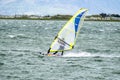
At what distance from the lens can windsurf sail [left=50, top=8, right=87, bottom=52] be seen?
46188mm

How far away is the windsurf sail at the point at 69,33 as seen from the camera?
152 feet

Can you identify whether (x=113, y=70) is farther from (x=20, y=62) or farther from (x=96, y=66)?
(x=20, y=62)

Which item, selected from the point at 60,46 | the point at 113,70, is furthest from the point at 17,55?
the point at 113,70

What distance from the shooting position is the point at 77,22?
46.6 meters

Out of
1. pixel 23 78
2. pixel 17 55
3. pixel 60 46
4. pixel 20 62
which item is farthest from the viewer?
pixel 17 55

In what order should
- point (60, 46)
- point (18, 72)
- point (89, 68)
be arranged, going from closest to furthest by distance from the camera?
point (18, 72) → point (89, 68) → point (60, 46)

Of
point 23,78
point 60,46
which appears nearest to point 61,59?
point 60,46

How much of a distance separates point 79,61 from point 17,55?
8620 millimetres

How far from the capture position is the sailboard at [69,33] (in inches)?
1817

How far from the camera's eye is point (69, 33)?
4659 cm

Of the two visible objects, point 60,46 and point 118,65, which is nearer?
point 118,65

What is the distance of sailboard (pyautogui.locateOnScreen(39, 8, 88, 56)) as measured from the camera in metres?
46.2

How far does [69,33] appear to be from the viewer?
4659 centimetres

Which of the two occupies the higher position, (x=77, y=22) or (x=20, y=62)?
(x=77, y=22)
